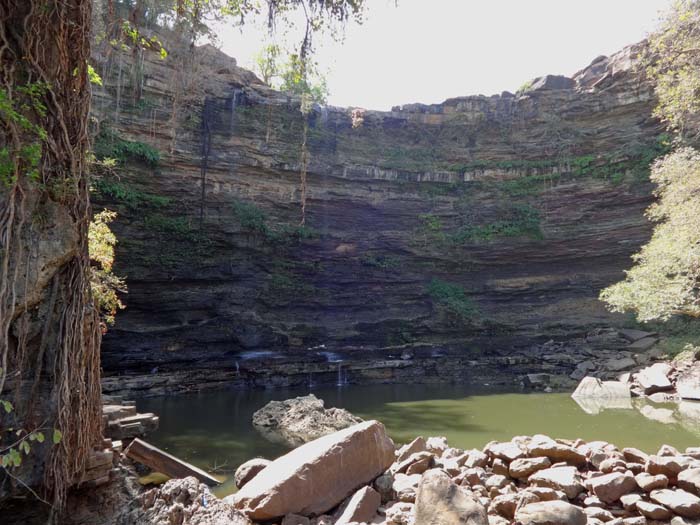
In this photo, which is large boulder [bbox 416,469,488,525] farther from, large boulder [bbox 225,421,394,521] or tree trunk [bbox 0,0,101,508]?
tree trunk [bbox 0,0,101,508]

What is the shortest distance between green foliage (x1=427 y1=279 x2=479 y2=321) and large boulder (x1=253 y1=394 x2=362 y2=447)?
425 inches

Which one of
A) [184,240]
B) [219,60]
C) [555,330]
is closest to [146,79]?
[219,60]

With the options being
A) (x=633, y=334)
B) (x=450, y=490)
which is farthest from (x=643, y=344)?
(x=450, y=490)

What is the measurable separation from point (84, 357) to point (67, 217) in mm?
1248

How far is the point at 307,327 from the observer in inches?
701

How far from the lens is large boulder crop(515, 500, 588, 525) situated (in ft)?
9.87

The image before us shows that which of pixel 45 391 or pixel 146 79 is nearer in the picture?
pixel 45 391

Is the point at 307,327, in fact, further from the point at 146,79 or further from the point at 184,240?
the point at 146,79

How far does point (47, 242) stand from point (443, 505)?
3.69 metres

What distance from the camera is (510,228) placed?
19.6 meters

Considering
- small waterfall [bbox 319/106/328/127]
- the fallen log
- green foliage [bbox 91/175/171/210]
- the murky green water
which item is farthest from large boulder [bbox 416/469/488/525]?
small waterfall [bbox 319/106/328/127]

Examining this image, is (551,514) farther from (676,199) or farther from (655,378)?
(655,378)

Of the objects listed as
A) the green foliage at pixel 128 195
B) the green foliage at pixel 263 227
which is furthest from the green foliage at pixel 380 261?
the green foliage at pixel 128 195

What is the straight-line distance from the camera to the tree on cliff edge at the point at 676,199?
770cm
